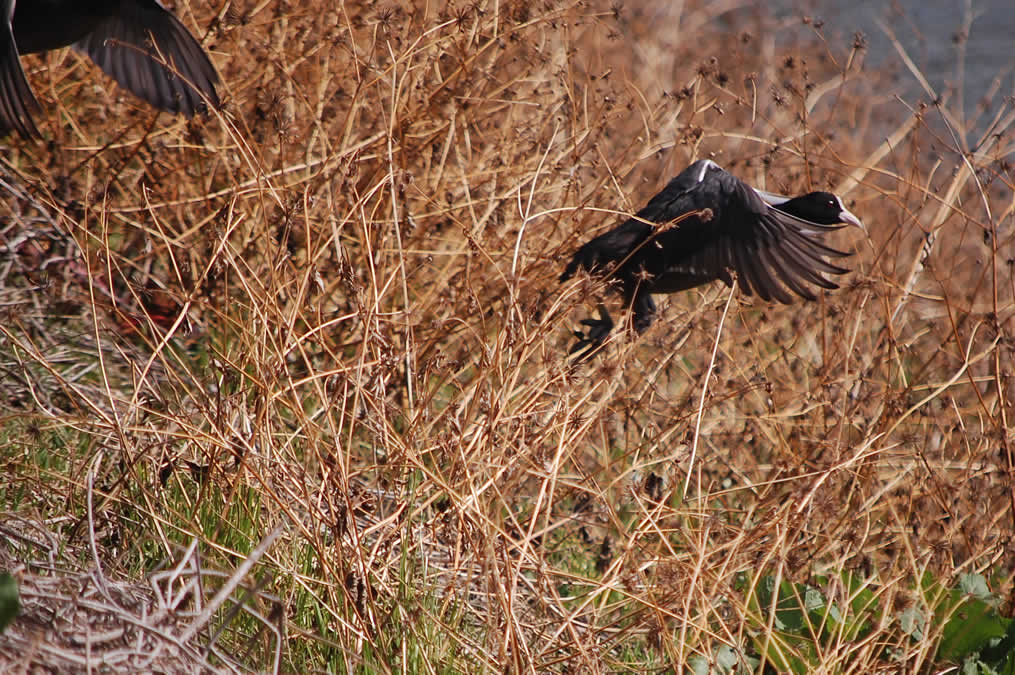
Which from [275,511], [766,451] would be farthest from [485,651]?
[766,451]

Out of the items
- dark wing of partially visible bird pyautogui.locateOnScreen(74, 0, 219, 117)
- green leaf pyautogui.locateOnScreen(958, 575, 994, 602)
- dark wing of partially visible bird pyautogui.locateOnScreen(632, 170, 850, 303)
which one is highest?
dark wing of partially visible bird pyautogui.locateOnScreen(74, 0, 219, 117)

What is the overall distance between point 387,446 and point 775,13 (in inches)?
327

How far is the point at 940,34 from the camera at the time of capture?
10297mm

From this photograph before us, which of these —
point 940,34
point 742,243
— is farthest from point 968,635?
point 940,34

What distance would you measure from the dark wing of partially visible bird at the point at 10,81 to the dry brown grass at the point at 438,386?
23 cm

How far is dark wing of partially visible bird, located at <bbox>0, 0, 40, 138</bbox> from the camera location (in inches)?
133

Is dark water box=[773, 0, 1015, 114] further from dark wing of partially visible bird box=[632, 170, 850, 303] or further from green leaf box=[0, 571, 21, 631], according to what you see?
green leaf box=[0, 571, 21, 631]

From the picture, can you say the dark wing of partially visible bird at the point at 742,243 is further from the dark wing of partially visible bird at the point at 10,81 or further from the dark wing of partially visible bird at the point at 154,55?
the dark wing of partially visible bird at the point at 10,81

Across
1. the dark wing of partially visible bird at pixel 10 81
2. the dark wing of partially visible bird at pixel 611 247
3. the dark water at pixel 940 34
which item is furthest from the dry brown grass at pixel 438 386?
the dark water at pixel 940 34

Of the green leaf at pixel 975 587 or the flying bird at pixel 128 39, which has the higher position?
the flying bird at pixel 128 39

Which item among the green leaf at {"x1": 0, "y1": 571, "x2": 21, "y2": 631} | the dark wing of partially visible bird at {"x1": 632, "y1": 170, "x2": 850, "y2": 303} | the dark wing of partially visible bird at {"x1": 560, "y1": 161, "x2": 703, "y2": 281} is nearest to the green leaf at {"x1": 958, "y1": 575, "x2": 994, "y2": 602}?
the dark wing of partially visible bird at {"x1": 632, "y1": 170, "x2": 850, "y2": 303}

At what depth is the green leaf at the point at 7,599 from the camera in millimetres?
1681

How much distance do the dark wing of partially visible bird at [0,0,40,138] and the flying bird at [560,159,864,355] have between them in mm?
1747

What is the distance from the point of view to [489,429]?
8.14 feet
